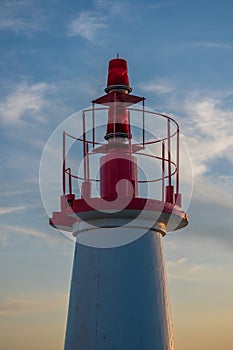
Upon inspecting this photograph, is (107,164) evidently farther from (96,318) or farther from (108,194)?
(96,318)

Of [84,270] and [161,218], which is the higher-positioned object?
[161,218]

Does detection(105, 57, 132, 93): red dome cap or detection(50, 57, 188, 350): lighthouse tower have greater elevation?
detection(105, 57, 132, 93): red dome cap

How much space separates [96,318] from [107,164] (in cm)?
262

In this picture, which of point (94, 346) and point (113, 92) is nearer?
point (94, 346)

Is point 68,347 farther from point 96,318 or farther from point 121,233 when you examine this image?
point 121,233

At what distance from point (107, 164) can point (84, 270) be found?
187 centimetres

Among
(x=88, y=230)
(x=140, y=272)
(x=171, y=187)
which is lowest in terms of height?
(x=140, y=272)

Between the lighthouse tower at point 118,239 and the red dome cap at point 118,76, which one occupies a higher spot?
the red dome cap at point 118,76

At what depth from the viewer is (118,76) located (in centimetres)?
1101

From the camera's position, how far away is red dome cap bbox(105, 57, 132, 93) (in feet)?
35.9

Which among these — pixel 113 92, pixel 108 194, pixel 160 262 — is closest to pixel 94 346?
pixel 160 262

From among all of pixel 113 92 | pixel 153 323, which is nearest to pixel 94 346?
pixel 153 323

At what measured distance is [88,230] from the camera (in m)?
10.4

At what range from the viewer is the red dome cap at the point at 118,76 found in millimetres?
10945
